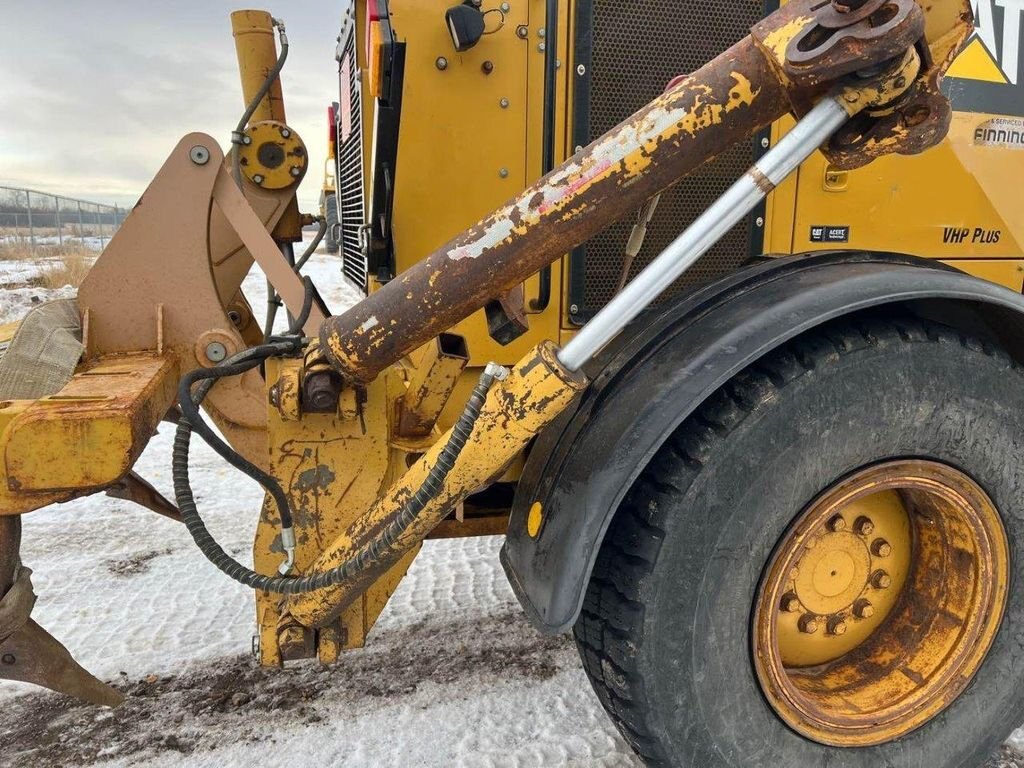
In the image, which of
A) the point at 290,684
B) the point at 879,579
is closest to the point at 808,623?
the point at 879,579

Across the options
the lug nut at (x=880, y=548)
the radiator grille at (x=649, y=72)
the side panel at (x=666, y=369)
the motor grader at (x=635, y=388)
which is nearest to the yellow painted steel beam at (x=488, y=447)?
the motor grader at (x=635, y=388)

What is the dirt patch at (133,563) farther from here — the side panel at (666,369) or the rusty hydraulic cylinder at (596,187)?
the rusty hydraulic cylinder at (596,187)

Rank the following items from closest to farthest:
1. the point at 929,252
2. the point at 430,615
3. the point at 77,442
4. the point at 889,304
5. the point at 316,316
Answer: the point at 77,442, the point at 889,304, the point at 316,316, the point at 929,252, the point at 430,615

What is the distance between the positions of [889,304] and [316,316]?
1562 mm

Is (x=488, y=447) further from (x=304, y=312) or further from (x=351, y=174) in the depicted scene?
(x=351, y=174)

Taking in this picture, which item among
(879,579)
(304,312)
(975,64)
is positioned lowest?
(879,579)

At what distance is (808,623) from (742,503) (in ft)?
1.75

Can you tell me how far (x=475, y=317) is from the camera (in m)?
2.33

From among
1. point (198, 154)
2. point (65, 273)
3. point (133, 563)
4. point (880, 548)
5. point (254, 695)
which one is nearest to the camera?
point (880, 548)

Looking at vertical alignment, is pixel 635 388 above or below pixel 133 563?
above

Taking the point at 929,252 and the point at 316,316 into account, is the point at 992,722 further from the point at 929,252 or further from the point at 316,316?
the point at 316,316

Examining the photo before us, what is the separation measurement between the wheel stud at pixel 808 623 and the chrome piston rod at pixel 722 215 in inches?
38.2

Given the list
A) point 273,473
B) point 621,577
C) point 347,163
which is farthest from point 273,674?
point 347,163

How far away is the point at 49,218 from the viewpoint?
30.5 m
